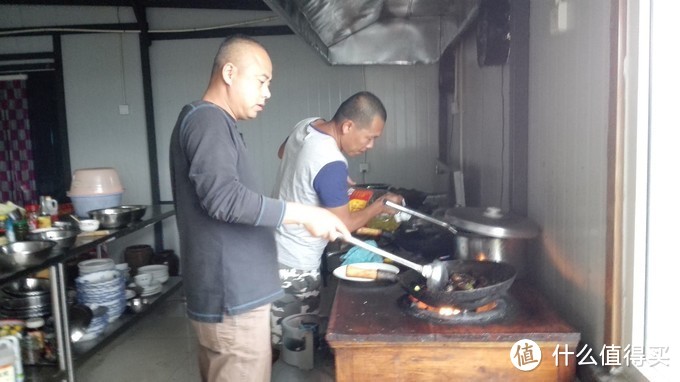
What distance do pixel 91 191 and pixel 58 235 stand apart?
803 mm

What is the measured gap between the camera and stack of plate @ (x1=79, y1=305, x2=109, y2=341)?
9.96ft

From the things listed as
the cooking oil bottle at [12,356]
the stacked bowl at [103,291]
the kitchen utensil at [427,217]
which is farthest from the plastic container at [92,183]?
the kitchen utensil at [427,217]

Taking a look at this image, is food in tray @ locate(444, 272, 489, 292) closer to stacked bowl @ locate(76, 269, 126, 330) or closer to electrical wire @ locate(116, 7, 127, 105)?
stacked bowl @ locate(76, 269, 126, 330)

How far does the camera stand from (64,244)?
2652mm

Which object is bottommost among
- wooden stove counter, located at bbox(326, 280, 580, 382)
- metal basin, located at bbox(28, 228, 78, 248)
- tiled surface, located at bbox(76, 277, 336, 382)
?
tiled surface, located at bbox(76, 277, 336, 382)

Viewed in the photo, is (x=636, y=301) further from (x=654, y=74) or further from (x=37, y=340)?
(x=37, y=340)

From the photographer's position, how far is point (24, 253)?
2.30 metres

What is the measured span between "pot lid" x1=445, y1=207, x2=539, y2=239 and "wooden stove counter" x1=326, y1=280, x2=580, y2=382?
32cm

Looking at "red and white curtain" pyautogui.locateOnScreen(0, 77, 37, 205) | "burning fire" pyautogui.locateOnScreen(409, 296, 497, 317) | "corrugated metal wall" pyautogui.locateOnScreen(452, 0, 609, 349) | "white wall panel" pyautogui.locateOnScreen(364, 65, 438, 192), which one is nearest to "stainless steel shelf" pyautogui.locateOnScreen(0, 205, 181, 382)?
"burning fire" pyautogui.locateOnScreen(409, 296, 497, 317)

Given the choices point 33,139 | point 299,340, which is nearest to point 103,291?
point 299,340

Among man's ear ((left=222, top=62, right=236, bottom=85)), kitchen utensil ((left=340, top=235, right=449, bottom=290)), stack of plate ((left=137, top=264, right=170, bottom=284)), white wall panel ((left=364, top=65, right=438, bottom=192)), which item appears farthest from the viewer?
white wall panel ((left=364, top=65, right=438, bottom=192))

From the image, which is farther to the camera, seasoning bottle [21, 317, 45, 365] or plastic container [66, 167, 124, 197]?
plastic container [66, 167, 124, 197]

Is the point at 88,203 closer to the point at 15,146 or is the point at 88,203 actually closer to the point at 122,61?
the point at 122,61

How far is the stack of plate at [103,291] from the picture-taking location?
3195mm
